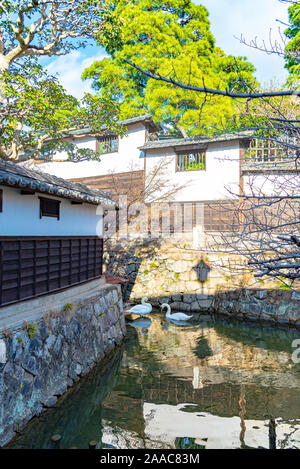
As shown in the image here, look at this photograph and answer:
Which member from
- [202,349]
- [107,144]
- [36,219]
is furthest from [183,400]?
[107,144]

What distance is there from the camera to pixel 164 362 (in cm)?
989

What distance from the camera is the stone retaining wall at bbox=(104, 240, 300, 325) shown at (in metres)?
15.2

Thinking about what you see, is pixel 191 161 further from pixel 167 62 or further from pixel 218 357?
pixel 218 357

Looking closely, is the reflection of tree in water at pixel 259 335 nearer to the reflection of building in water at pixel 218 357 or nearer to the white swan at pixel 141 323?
the reflection of building in water at pixel 218 357

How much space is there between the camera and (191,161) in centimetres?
2200

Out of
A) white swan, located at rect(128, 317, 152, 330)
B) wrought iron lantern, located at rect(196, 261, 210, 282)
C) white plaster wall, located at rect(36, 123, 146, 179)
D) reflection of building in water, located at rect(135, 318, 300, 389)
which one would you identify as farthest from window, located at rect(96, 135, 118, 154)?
reflection of building in water, located at rect(135, 318, 300, 389)

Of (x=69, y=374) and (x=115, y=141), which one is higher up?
(x=115, y=141)

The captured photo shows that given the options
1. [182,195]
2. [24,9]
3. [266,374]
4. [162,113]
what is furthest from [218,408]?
[162,113]

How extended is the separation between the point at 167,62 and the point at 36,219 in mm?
22655

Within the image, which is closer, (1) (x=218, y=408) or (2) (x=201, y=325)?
(1) (x=218, y=408)

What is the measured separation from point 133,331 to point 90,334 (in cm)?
427

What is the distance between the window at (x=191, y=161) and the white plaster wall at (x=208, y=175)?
11.9 inches
